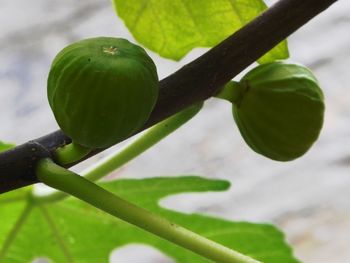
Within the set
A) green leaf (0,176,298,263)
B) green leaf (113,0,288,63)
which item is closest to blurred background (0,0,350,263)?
green leaf (0,176,298,263)

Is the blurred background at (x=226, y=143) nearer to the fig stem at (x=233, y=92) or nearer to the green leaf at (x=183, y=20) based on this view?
the green leaf at (x=183, y=20)

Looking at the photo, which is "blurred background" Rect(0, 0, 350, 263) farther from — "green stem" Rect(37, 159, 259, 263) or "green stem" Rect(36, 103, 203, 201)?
"green stem" Rect(37, 159, 259, 263)

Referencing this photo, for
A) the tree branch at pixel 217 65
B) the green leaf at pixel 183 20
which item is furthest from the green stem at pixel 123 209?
the green leaf at pixel 183 20

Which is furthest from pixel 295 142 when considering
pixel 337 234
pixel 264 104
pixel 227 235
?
pixel 337 234

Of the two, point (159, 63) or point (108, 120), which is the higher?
point (108, 120)

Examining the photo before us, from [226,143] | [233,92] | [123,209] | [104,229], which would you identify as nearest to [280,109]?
[233,92]

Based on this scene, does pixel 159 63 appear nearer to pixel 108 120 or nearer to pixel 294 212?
pixel 294 212
